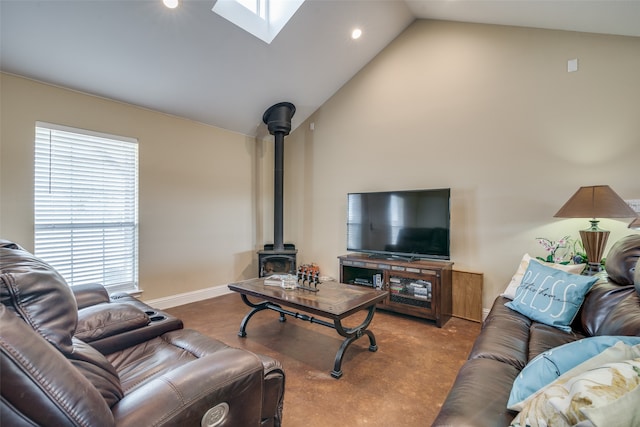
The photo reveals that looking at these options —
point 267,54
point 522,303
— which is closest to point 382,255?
point 522,303

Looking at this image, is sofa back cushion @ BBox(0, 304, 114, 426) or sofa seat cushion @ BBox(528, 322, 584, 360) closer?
sofa back cushion @ BBox(0, 304, 114, 426)

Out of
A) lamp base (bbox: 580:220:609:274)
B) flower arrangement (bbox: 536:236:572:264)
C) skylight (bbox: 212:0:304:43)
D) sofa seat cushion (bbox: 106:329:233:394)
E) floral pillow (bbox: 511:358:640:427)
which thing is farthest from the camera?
skylight (bbox: 212:0:304:43)

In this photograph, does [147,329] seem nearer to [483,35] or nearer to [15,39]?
[15,39]

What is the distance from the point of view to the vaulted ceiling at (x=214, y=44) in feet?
8.04

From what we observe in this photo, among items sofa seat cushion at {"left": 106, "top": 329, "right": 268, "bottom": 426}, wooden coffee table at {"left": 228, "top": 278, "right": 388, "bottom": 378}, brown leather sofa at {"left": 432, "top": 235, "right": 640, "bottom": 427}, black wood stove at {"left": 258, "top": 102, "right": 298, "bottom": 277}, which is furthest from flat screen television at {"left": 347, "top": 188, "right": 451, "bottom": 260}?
sofa seat cushion at {"left": 106, "top": 329, "right": 268, "bottom": 426}

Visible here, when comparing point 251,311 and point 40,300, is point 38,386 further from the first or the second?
point 251,311

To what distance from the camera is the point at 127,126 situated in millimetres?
3486

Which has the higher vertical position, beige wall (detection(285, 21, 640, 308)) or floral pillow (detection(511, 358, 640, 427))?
beige wall (detection(285, 21, 640, 308))

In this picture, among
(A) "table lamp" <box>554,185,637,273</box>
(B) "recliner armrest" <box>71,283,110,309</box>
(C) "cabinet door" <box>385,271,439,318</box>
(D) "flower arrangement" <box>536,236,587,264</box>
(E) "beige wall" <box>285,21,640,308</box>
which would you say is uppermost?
(E) "beige wall" <box>285,21,640,308</box>

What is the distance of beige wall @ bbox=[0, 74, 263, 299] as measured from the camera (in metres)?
2.75

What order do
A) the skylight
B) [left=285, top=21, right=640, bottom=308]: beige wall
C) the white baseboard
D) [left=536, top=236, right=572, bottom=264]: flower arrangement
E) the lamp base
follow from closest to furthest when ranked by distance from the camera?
the lamp base → [left=285, top=21, right=640, bottom=308]: beige wall → [left=536, top=236, right=572, bottom=264]: flower arrangement → the skylight → the white baseboard

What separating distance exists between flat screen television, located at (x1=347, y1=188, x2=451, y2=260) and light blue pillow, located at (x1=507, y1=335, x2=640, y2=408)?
93.5 inches

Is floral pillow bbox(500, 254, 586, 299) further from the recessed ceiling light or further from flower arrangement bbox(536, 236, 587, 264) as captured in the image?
the recessed ceiling light

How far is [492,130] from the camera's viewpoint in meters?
3.32
